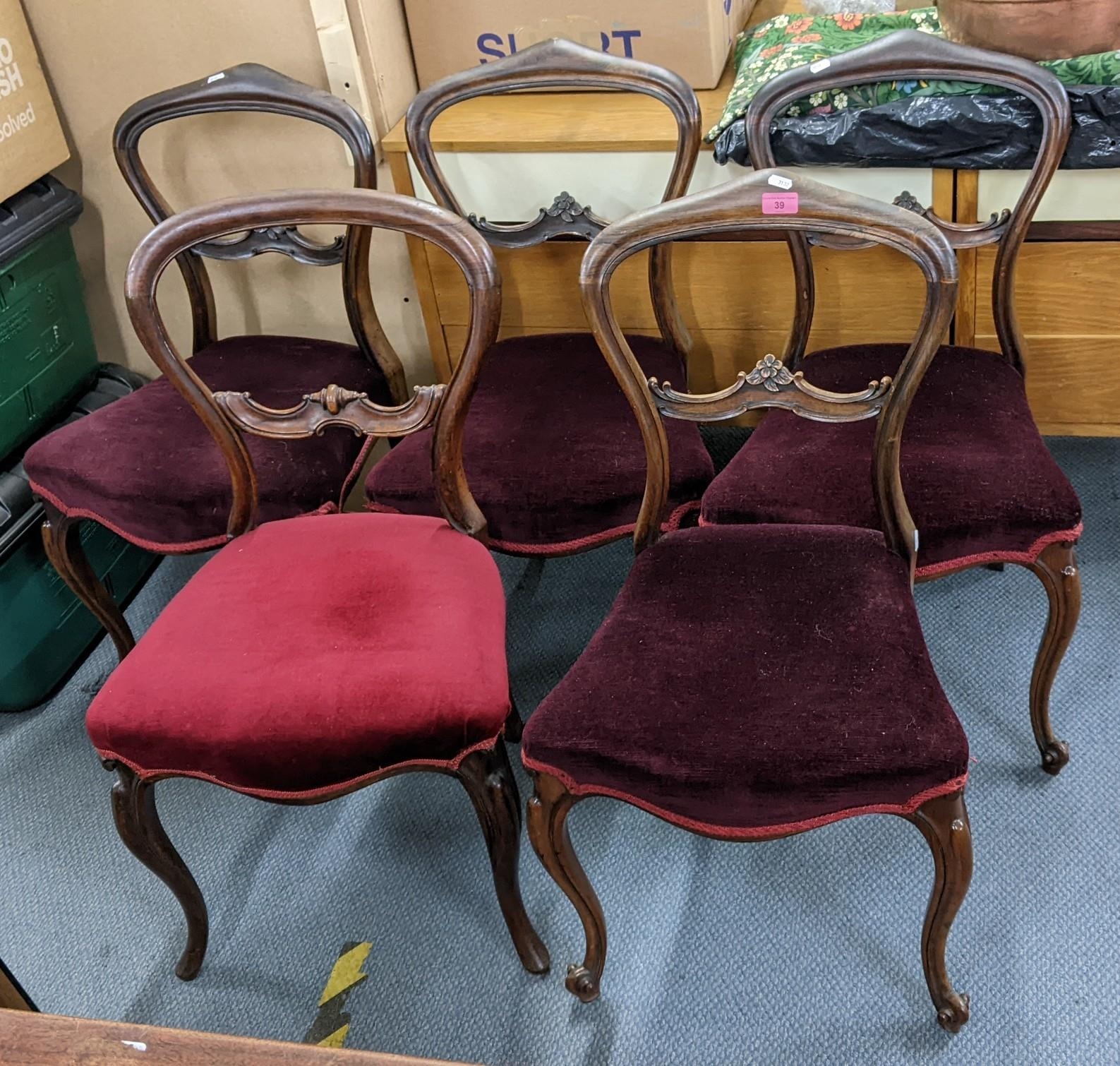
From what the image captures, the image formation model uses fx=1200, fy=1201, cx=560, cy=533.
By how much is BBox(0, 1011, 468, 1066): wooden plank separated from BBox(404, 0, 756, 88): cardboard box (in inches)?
65.4

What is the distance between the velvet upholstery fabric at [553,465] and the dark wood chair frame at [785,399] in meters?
0.14

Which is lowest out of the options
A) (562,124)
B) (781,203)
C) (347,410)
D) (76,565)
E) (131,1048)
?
(76,565)

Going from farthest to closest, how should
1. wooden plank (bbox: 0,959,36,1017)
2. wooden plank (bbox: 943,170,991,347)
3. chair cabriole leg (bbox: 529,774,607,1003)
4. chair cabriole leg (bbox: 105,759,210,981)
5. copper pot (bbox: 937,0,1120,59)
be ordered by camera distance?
wooden plank (bbox: 943,170,991,347) → copper pot (bbox: 937,0,1120,59) → chair cabriole leg (bbox: 105,759,210,981) → chair cabriole leg (bbox: 529,774,607,1003) → wooden plank (bbox: 0,959,36,1017)

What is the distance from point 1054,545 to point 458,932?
3.01ft

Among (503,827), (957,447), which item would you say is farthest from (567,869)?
(957,447)

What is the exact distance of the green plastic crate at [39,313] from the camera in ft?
6.57

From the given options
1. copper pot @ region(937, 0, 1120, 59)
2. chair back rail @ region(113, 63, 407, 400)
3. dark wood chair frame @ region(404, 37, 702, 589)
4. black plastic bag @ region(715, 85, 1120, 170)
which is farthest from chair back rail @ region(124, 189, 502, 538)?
copper pot @ region(937, 0, 1120, 59)

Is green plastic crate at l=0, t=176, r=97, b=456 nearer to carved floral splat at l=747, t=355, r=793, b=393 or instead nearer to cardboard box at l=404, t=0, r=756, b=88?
cardboard box at l=404, t=0, r=756, b=88

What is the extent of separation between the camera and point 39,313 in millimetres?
2094

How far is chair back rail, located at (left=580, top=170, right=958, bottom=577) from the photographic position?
1224 mm

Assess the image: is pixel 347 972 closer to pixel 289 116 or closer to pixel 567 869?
pixel 567 869

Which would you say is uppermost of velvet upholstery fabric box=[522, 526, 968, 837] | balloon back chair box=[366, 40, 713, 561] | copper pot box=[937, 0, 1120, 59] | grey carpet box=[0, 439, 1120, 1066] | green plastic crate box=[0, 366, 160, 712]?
copper pot box=[937, 0, 1120, 59]

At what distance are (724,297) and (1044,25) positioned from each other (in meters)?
0.61

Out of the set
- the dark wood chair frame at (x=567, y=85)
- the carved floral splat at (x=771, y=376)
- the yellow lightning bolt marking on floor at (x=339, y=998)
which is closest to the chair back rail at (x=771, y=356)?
the carved floral splat at (x=771, y=376)
